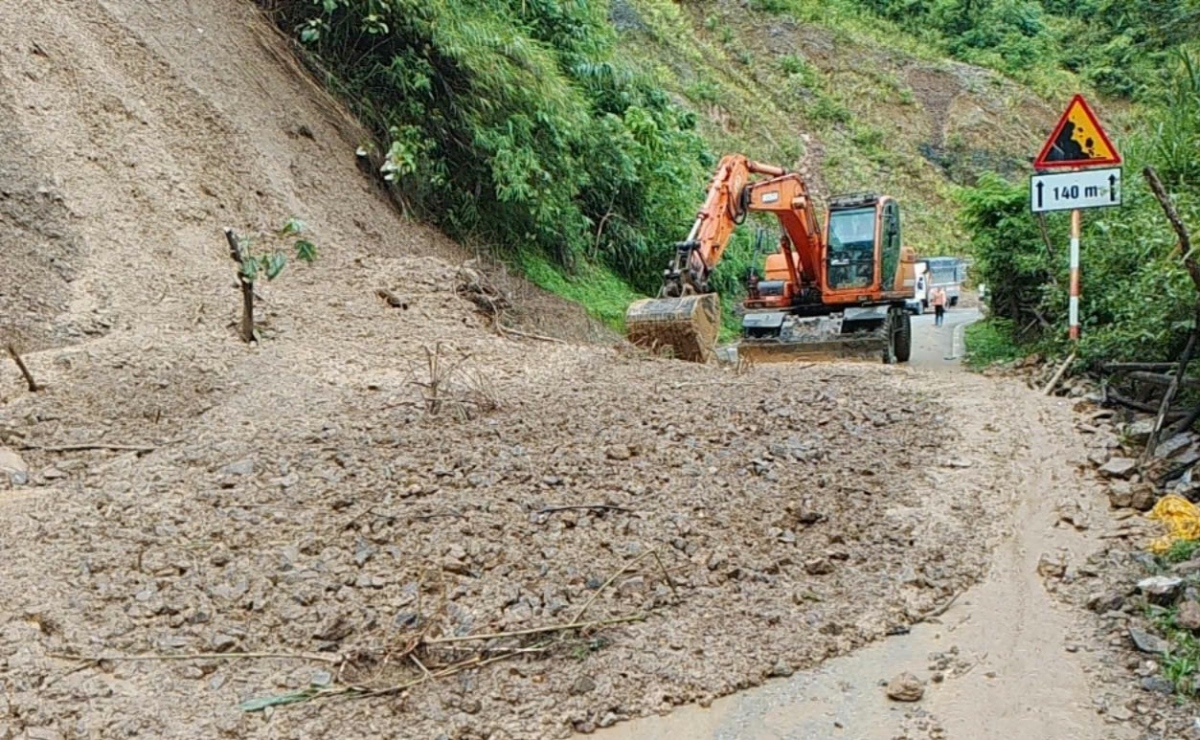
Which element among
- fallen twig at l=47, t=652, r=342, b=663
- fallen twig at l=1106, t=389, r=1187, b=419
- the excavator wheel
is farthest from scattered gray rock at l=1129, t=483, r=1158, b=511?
the excavator wheel

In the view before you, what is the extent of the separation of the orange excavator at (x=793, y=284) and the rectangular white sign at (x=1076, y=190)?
2.74 m

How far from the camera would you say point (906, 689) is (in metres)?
2.88

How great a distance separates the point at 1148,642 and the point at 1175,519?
1.13 metres

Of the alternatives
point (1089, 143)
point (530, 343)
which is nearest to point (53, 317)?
point (530, 343)

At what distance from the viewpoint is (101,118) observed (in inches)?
322

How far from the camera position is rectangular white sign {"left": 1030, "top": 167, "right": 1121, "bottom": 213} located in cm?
661

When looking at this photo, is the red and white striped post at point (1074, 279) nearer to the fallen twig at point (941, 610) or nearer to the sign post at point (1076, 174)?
the sign post at point (1076, 174)

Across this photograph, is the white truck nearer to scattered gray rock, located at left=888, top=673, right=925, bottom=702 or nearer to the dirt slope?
the dirt slope

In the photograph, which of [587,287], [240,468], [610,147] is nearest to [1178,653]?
[240,468]

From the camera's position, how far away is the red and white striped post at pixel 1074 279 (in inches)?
269

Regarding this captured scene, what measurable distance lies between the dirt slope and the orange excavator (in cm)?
109

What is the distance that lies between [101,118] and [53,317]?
9.22 ft

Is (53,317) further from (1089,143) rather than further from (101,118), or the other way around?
(1089,143)

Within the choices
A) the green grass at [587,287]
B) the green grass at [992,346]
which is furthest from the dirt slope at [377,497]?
the green grass at [587,287]
